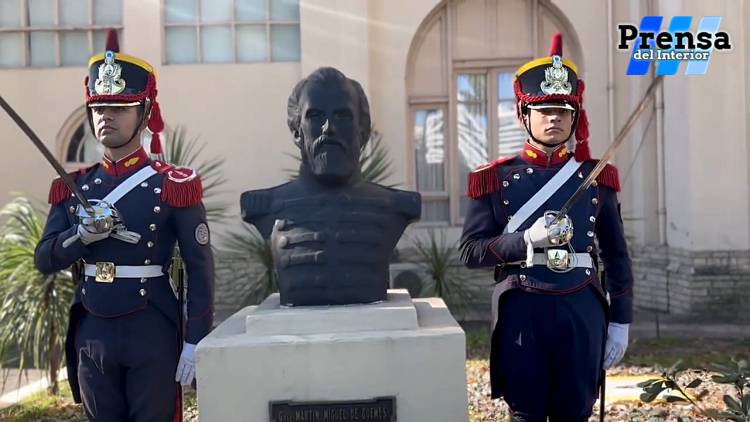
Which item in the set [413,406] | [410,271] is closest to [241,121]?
[410,271]

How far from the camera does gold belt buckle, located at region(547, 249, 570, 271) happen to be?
286 cm

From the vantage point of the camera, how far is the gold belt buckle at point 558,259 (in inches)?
113

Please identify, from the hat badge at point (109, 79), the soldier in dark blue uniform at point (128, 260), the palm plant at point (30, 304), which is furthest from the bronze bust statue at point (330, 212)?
the palm plant at point (30, 304)

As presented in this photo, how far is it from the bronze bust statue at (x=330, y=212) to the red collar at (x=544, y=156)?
46 cm

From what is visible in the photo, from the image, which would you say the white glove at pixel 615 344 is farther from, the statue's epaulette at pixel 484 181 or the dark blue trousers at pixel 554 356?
the statue's epaulette at pixel 484 181

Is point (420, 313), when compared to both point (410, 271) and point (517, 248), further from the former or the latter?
point (410, 271)

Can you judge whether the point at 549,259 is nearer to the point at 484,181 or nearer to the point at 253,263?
the point at 484,181

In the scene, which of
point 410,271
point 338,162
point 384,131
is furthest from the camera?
point 384,131

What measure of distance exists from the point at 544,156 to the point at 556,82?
0.28 meters

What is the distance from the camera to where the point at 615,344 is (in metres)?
3.03

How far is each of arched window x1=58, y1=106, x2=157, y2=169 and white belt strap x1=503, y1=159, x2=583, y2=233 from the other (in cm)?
672

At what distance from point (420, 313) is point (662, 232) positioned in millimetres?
5793

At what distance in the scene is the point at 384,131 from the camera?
8.52 metres

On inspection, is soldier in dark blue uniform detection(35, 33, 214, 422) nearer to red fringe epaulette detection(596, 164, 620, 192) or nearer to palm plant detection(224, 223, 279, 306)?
red fringe epaulette detection(596, 164, 620, 192)
